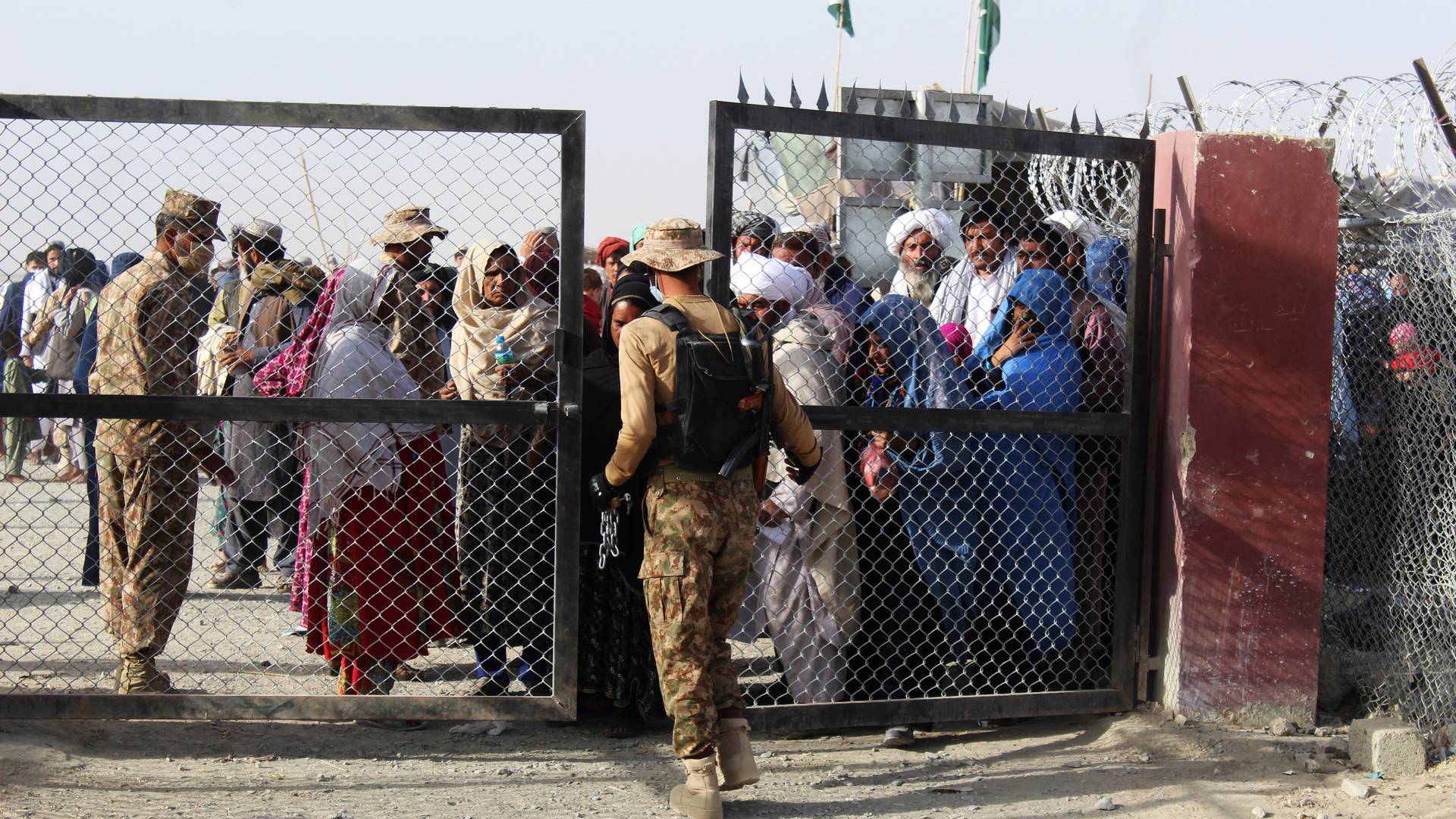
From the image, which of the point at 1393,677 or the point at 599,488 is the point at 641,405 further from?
the point at 1393,677

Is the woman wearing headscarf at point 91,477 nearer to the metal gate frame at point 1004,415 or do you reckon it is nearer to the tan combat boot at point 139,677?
the tan combat boot at point 139,677

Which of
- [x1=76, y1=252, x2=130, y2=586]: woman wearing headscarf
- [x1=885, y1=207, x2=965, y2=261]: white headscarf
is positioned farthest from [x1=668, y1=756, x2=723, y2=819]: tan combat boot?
[x1=76, y1=252, x2=130, y2=586]: woman wearing headscarf

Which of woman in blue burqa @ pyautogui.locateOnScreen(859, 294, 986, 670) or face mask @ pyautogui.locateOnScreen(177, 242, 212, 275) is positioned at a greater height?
face mask @ pyautogui.locateOnScreen(177, 242, 212, 275)

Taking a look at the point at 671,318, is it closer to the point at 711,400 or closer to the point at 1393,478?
the point at 711,400

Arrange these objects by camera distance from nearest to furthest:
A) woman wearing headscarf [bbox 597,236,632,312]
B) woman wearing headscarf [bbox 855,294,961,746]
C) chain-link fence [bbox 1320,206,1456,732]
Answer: woman wearing headscarf [bbox 855,294,961,746], chain-link fence [bbox 1320,206,1456,732], woman wearing headscarf [bbox 597,236,632,312]

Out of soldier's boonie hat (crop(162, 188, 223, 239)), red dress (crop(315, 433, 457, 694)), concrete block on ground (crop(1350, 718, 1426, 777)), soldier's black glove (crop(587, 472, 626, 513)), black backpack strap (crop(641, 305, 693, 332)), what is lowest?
concrete block on ground (crop(1350, 718, 1426, 777))

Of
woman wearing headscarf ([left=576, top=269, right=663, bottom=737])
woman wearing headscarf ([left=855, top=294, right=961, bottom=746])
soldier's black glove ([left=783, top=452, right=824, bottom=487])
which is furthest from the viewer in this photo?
woman wearing headscarf ([left=855, top=294, right=961, bottom=746])

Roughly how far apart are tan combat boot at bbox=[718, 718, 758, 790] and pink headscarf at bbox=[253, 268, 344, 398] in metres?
1.89

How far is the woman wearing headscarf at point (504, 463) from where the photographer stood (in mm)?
4445

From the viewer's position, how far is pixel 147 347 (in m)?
4.30

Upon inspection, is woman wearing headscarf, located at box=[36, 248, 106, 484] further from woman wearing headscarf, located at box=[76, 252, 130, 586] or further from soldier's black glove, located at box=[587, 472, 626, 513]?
soldier's black glove, located at box=[587, 472, 626, 513]

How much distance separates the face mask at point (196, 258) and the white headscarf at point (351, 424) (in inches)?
17.9

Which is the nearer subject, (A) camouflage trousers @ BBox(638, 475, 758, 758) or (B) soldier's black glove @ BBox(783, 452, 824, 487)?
(A) camouflage trousers @ BBox(638, 475, 758, 758)

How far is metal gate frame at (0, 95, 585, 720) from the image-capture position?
3.71 meters
